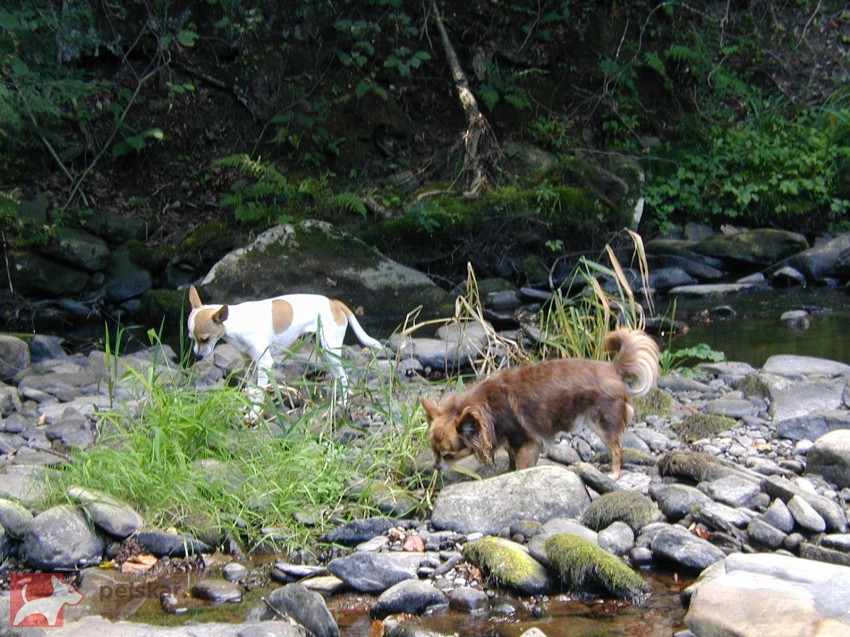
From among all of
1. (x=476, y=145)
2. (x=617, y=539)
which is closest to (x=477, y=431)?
(x=617, y=539)

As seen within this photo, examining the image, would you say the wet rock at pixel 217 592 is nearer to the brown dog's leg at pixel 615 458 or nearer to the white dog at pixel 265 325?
the brown dog's leg at pixel 615 458

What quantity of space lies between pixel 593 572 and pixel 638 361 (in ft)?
5.68

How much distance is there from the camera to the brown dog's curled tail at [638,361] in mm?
5555

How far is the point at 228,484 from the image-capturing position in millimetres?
5070

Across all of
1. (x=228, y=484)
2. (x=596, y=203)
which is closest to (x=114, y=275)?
(x=596, y=203)

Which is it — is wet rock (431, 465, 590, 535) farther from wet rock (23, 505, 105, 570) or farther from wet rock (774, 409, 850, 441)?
wet rock (774, 409, 850, 441)

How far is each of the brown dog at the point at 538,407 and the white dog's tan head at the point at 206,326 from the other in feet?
7.66

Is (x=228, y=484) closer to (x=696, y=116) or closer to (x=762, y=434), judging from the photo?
(x=762, y=434)

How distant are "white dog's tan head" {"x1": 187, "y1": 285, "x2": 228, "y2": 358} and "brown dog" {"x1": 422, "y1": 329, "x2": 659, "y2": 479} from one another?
233 cm

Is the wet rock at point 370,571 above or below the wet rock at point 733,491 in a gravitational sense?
below

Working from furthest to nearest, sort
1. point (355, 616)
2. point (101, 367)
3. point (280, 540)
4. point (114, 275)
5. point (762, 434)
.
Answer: point (114, 275), point (101, 367), point (762, 434), point (280, 540), point (355, 616)

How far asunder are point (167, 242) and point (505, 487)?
408 inches

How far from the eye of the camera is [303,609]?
3.88 metres

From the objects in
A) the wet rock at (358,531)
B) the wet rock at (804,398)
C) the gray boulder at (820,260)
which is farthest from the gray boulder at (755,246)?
the wet rock at (358,531)
